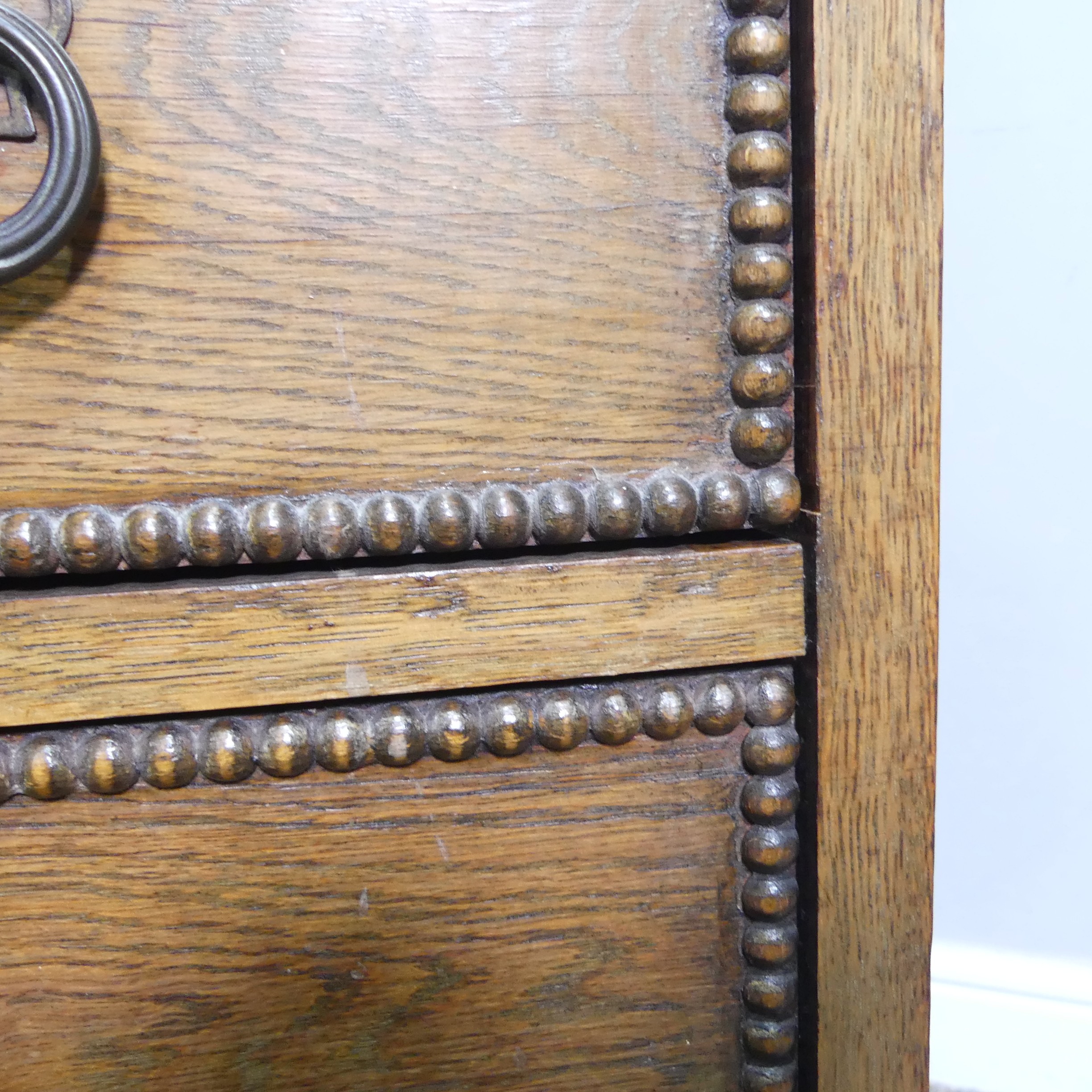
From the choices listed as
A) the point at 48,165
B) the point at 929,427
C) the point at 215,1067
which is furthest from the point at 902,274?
the point at 215,1067

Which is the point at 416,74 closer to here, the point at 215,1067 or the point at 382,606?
the point at 382,606

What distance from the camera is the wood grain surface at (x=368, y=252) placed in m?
0.28

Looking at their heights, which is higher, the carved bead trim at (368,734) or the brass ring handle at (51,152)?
the brass ring handle at (51,152)

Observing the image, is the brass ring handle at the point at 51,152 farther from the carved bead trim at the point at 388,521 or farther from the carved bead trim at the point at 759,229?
the carved bead trim at the point at 759,229

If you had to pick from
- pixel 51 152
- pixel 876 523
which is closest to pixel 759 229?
pixel 876 523

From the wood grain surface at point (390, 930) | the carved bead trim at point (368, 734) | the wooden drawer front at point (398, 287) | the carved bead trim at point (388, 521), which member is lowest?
the wood grain surface at point (390, 930)

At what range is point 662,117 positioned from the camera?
0.30 metres

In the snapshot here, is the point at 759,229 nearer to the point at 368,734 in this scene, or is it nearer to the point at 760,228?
the point at 760,228

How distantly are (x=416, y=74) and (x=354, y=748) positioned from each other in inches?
8.5

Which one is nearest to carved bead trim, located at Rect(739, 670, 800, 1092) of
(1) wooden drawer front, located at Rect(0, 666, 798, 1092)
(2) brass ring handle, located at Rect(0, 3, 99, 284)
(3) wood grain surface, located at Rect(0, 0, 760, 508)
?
(1) wooden drawer front, located at Rect(0, 666, 798, 1092)

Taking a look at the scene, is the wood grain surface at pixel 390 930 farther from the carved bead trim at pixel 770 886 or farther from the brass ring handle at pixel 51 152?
the brass ring handle at pixel 51 152

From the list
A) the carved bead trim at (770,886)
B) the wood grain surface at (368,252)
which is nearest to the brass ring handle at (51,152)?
the wood grain surface at (368,252)

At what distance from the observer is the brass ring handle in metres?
0.24

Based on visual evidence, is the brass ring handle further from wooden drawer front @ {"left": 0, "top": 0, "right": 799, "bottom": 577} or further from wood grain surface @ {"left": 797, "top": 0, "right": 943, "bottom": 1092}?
wood grain surface @ {"left": 797, "top": 0, "right": 943, "bottom": 1092}
